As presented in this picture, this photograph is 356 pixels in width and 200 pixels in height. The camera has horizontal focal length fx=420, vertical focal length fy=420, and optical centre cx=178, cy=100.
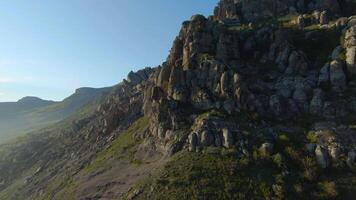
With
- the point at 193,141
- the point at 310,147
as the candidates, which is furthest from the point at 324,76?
the point at 193,141

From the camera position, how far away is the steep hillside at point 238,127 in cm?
8500

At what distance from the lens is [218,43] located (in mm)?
127812

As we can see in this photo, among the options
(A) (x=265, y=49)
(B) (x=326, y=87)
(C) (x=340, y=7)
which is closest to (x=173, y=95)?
(A) (x=265, y=49)

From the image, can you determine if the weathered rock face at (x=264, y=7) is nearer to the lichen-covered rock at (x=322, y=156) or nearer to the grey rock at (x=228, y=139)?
the grey rock at (x=228, y=139)

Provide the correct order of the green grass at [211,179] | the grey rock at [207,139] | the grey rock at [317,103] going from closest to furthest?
the green grass at [211,179] < the grey rock at [207,139] < the grey rock at [317,103]

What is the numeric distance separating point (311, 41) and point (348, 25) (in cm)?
1141

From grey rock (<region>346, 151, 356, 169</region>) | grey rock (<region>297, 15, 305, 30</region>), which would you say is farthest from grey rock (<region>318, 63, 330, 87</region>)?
grey rock (<region>297, 15, 305, 30</region>)

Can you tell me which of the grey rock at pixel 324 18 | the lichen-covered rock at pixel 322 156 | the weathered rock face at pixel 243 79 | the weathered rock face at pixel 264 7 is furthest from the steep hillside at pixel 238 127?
the weathered rock face at pixel 264 7

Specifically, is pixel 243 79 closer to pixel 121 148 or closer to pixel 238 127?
pixel 238 127

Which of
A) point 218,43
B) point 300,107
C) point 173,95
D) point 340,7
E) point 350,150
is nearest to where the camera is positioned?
point 350,150

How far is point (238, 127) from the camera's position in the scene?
9825cm

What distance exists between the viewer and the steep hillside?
85000 millimetres

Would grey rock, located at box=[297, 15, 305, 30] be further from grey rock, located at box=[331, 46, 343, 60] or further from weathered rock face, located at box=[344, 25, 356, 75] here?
grey rock, located at box=[331, 46, 343, 60]

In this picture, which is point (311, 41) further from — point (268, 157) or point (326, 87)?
point (268, 157)
